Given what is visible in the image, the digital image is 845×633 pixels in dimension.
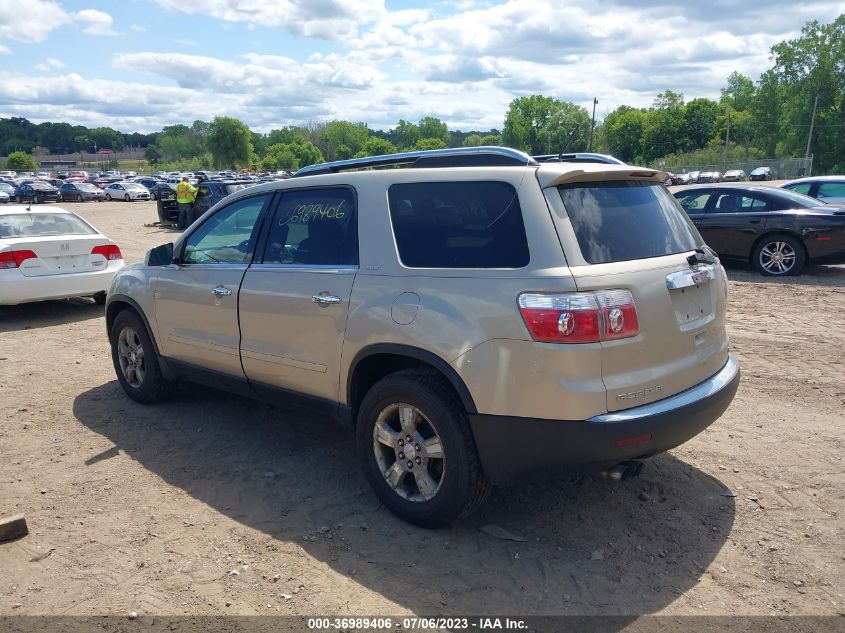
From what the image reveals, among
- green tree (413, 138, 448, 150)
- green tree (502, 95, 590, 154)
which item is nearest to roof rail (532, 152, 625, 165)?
green tree (413, 138, 448, 150)

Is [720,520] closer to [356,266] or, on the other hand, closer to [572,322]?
[572,322]

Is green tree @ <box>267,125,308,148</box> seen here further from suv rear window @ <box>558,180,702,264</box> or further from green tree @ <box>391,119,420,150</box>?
suv rear window @ <box>558,180,702,264</box>

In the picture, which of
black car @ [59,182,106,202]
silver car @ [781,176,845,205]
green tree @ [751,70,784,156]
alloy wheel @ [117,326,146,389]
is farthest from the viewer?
green tree @ [751,70,784,156]

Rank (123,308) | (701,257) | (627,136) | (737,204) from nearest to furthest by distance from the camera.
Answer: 1. (701,257)
2. (123,308)
3. (737,204)
4. (627,136)

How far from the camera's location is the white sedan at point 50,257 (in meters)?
8.78

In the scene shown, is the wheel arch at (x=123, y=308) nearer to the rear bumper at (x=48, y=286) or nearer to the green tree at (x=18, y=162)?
the rear bumper at (x=48, y=286)

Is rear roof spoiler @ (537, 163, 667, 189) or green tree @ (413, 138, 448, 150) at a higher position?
green tree @ (413, 138, 448, 150)

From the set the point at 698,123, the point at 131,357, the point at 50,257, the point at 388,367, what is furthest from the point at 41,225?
the point at 698,123

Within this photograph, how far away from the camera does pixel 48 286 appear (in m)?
8.95

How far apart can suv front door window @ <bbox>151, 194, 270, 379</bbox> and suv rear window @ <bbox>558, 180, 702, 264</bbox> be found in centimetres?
227

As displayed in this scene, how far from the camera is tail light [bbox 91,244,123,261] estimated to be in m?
9.49

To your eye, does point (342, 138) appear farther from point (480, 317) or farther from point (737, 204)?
point (480, 317)

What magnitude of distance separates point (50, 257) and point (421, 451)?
7.35m

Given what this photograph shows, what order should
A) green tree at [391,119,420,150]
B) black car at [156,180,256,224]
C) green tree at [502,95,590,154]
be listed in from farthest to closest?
green tree at [391,119,420,150], green tree at [502,95,590,154], black car at [156,180,256,224]
